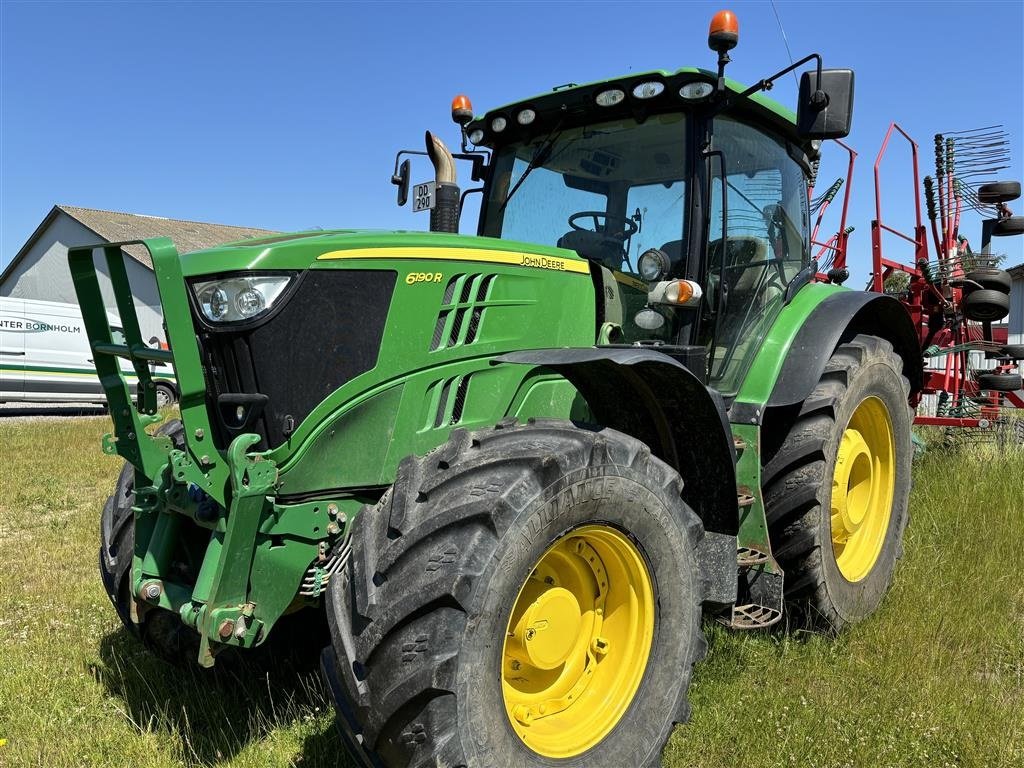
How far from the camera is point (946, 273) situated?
7.08m

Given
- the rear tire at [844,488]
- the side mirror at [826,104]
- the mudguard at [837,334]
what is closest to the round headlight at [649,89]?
the side mirror at [826,104]

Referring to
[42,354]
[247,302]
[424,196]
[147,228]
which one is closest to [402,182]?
[424,196]

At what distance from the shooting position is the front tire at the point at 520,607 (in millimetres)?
2070

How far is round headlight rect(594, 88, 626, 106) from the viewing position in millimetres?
3459

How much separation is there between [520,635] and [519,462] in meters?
0.55

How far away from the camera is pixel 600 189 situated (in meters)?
3.68

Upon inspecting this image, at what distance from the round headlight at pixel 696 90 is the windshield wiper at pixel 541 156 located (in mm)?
613

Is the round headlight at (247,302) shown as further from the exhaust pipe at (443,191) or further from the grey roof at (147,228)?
the grey roof at (147,228)

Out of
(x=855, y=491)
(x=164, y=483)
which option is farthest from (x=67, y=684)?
(x=855, y=491)

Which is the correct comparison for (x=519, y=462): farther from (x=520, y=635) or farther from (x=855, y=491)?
(x=855, y=491)

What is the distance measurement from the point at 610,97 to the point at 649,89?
17 cm

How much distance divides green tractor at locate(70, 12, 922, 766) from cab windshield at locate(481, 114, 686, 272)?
1 cm

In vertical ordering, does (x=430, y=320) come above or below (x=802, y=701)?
above

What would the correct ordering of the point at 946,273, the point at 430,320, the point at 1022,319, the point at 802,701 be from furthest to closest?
the point at 1022,319, the point at 946,273, the point at 802,701, the point at 430,320
